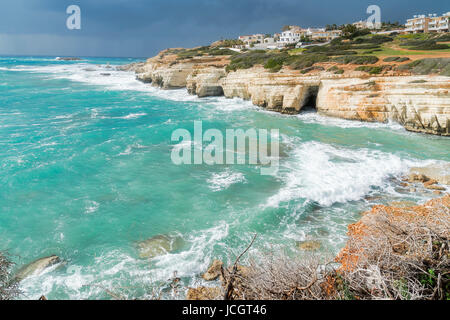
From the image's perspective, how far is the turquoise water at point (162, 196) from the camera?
8.55 meters

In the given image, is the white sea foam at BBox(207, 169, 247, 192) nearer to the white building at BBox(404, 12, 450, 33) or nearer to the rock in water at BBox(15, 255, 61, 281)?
the rock in water at BBox(15, 255, 61, 281)

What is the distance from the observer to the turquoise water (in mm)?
8547

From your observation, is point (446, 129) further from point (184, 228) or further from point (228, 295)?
point (228, 295)

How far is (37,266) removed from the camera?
841 cm

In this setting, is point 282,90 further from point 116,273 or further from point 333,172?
point 116,273

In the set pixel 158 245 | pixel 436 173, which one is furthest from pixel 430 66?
pixel 158 245

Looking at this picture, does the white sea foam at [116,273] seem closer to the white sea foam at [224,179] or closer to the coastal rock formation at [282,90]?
the white sea foam at [224,179]


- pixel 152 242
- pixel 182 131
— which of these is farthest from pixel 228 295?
pixel 182 131

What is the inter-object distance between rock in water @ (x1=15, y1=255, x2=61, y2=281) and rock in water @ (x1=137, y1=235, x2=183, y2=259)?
105 inches

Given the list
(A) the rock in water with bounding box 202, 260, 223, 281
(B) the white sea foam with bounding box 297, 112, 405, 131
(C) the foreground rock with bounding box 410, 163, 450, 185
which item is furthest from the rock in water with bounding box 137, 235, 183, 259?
(B) the white sea foam with bounding box 297, 112, 405, 131

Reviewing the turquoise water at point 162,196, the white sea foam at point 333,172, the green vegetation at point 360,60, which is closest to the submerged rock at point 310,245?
the turquoise water at point 162,196

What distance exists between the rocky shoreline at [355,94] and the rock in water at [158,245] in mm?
20592
